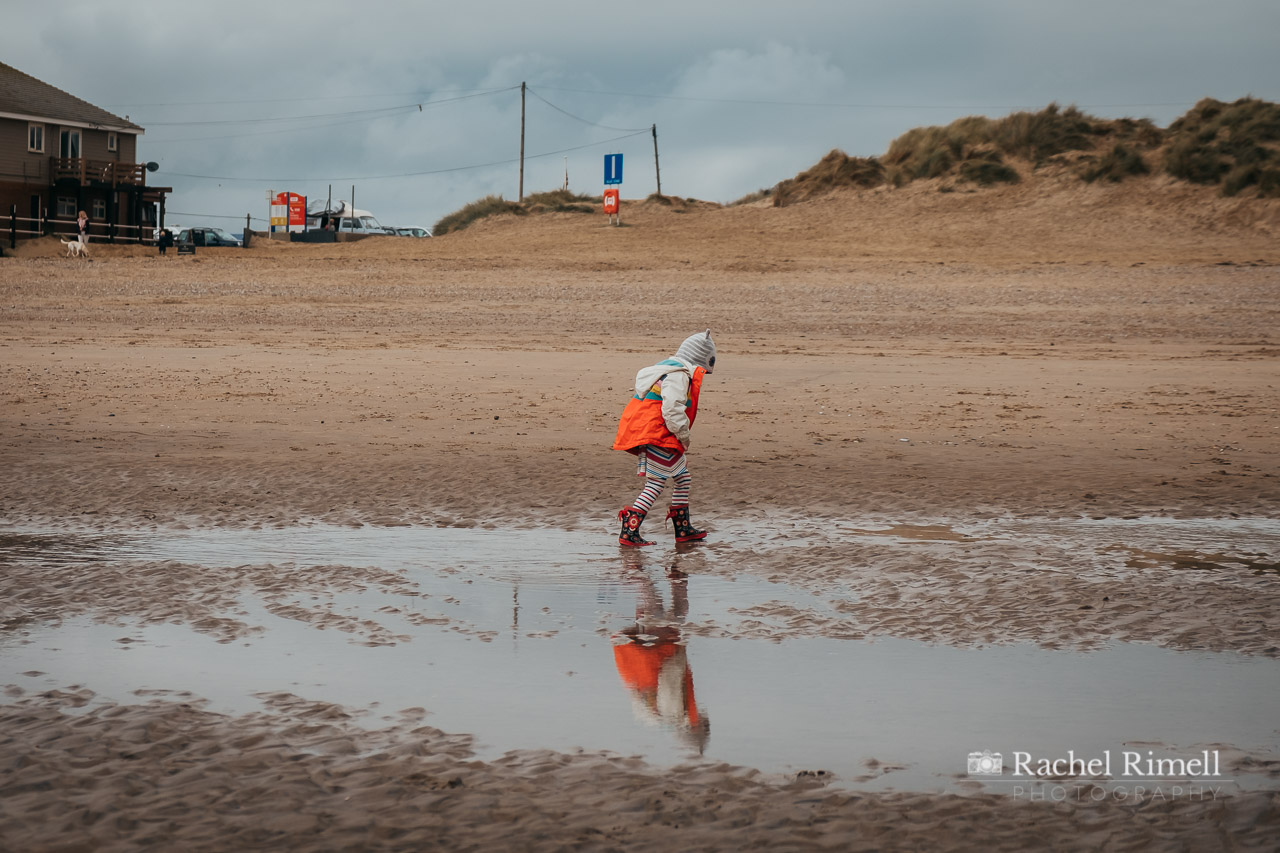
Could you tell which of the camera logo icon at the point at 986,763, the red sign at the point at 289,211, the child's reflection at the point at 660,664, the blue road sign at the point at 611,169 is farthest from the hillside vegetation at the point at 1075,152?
the camera logo icon at the point at 986,763

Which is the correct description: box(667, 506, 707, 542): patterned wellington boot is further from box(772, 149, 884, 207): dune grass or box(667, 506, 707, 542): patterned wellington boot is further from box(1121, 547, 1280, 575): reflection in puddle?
box(772, 149, 884, 207): dune grass

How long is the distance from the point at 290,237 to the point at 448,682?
52.9 m

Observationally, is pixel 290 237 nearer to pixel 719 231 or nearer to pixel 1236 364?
pixel 719 231

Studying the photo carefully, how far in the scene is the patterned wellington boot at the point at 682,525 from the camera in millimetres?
7293

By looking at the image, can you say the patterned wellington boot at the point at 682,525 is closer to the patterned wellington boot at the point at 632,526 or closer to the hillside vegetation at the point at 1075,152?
the patterned wellington boot at the point at 632,526

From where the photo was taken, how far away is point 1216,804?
11.6 ft

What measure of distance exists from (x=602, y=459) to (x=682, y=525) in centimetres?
292

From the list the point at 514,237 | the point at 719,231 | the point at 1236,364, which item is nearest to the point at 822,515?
the point at 1236,364

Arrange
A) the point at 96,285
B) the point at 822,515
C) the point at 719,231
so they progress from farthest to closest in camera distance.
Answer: the point at 719,231 < the point at 96,285 < the point at 822,515

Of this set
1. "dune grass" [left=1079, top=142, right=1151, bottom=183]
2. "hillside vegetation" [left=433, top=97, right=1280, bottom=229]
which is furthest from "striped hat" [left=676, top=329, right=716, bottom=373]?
"dune grass" [left=1079, top=142, right=1151, bottom=183]

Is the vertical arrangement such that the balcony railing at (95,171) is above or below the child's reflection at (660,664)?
above

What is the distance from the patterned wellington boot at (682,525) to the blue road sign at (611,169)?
122 ft

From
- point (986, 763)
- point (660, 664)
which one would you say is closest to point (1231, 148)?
point (660, 664)

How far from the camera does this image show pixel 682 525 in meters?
7.36
